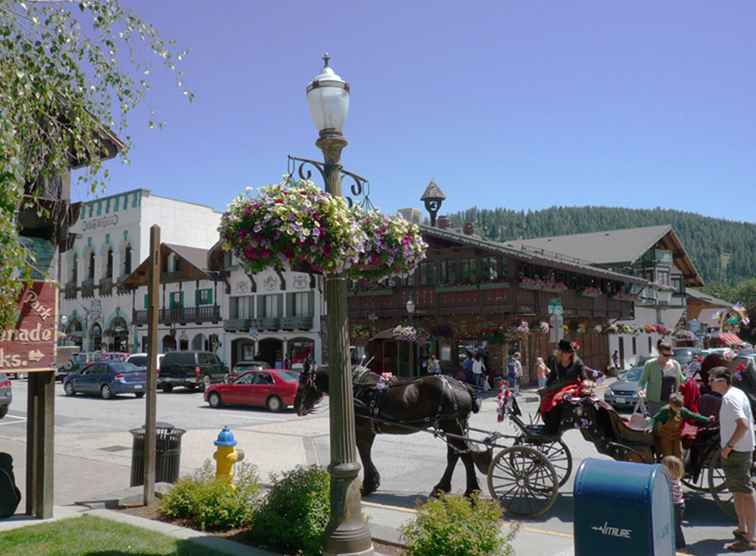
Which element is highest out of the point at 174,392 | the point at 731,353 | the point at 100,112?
the point at 100,112

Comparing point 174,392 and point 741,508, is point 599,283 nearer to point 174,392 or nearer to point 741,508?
point 174,392

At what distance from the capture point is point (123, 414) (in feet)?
75.7

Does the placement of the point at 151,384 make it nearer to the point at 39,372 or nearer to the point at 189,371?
the point at 39,372

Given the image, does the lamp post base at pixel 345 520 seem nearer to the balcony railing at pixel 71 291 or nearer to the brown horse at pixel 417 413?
the brown horse at pixel 417 413

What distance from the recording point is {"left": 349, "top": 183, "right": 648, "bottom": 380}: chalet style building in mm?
30438

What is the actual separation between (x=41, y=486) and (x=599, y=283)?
3498cm

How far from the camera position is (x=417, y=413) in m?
9.74

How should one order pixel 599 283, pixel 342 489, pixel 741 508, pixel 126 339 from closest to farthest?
pixel 342 489, pixel 741 508, pixel 599 283, pixel 126 339

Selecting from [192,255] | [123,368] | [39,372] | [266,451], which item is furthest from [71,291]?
[39,372]

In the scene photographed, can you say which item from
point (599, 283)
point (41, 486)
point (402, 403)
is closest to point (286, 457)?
point (402, 403)

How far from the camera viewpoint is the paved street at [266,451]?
8477 mm

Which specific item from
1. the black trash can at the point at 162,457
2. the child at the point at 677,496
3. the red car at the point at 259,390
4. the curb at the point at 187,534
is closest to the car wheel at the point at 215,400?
the red car at the point at 259,390

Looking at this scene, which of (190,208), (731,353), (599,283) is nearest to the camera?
(731,353)

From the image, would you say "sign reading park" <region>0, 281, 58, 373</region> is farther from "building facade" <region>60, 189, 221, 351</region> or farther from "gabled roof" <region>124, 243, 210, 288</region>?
"building facade" <region>60, 189, 221, 351</region>
